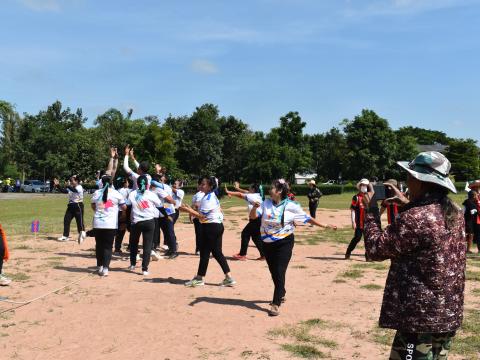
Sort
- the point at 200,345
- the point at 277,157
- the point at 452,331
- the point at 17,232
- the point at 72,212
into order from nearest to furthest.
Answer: the point at 452,331 → the point at 200,345 → the point at 72,212 → the point at 17,232 → the point at 277,157

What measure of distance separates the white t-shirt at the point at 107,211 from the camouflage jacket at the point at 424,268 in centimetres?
759

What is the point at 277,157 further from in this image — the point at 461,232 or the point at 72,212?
the point at 461,232

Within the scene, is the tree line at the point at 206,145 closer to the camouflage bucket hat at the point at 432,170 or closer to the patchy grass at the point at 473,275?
the patchy grass at the point at 473,275

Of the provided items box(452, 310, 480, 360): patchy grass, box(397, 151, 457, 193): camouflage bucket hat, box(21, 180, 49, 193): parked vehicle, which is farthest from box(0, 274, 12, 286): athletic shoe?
box(21, 180, 49, 193): parked vehicle

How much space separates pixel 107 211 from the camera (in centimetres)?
1002

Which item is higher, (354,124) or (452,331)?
(354,124)

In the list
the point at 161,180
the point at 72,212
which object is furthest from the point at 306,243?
the point at 72,212

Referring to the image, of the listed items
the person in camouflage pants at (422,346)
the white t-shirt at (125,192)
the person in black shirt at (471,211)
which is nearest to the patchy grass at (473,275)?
the person in black shirt at (471,211)

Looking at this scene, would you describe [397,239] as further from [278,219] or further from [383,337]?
[278,219]

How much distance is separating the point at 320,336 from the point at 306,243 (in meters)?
9.35

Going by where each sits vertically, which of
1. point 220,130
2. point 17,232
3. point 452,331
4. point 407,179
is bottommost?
point 17,232

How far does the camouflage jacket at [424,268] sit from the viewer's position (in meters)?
3.09

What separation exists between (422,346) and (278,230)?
427 centimetres

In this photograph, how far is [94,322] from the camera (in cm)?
696
